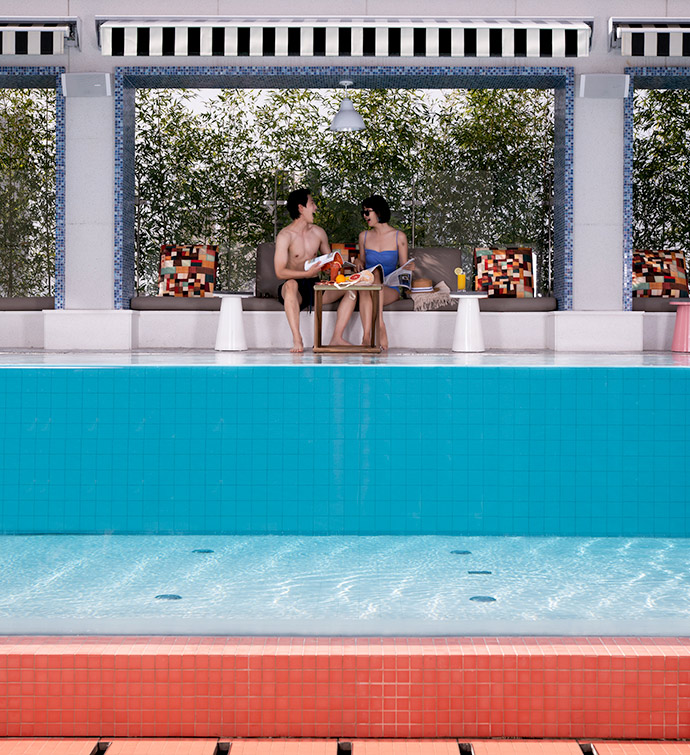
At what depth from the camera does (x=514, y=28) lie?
779 cm

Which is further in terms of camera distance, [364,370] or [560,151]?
[560,151]

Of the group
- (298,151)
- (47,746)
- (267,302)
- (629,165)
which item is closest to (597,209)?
(629,165)

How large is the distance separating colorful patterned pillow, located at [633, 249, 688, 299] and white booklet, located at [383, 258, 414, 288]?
2.63 meters

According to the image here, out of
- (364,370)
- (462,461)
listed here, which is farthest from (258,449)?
(462,461)

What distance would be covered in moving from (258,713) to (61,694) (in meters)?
0.58

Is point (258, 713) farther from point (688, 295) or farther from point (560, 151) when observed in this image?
point (688, 295)

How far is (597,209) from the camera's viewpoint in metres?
8.37

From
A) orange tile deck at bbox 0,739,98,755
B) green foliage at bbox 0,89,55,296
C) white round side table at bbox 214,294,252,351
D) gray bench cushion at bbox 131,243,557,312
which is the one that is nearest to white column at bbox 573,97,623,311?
gray bench cushion at bbox 131,243,557,312

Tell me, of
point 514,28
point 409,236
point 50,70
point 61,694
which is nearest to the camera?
point 61,694

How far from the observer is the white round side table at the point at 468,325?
7883 millimetres

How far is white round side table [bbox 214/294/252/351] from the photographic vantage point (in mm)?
7996

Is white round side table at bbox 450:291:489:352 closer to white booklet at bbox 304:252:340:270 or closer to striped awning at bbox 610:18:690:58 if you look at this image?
white booklet at bbox 304:252:340:270

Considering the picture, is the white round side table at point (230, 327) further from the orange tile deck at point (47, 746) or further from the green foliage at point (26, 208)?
the orange tile deck at point (47, 746)

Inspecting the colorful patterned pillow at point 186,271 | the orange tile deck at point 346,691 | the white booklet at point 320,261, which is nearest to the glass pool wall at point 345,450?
the orange tile deck at point 346,691
